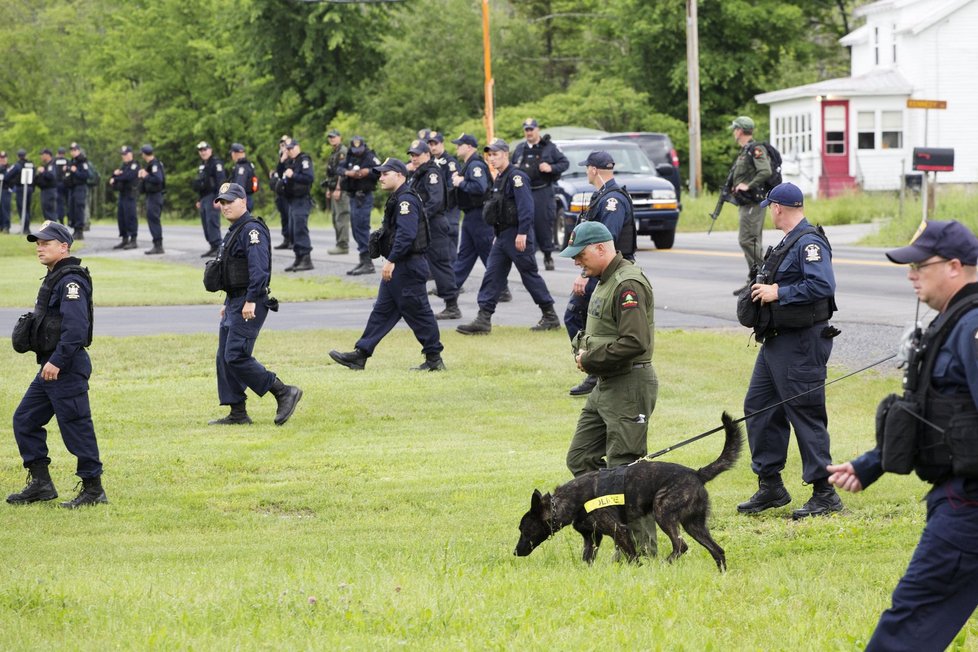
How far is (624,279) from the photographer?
692 cm

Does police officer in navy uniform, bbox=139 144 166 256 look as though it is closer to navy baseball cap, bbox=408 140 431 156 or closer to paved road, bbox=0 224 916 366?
paved road, bbox=0 224 916 366

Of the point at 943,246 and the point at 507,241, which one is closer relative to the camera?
the point at 943,246

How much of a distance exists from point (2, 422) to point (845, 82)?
4160 centimetres

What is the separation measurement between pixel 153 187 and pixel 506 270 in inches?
556

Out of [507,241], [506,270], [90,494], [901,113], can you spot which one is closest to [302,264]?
[506,270]

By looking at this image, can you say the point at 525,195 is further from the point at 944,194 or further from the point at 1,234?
the point at 1,234

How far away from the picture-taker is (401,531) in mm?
7926

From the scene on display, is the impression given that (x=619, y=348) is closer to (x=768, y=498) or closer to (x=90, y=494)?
(x=768, y=498)

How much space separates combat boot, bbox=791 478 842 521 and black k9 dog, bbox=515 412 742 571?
1.44m

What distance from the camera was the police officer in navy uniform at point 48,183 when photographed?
3362 cm

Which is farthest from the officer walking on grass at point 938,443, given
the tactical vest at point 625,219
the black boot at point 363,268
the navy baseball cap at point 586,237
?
the black boot at point 363,268

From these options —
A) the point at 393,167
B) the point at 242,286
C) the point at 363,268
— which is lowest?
the point at 363,268

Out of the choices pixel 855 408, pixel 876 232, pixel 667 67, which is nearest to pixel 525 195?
pixel 855 408

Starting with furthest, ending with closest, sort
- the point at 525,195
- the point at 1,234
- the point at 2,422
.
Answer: the point at 1,234, the point at 525,195, the point at 2,422
